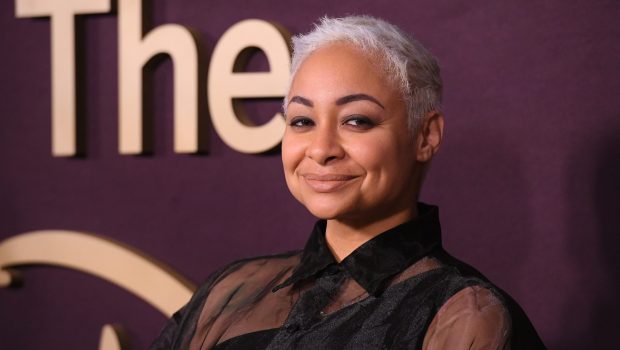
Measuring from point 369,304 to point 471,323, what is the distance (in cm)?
17

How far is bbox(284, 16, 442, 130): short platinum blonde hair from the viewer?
1.16 metres

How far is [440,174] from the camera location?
168cm

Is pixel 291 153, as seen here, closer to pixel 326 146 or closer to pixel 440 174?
pixel 326 146

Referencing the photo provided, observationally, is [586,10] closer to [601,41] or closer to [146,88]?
[601,41]

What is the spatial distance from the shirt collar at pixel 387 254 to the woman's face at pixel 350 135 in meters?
0.04

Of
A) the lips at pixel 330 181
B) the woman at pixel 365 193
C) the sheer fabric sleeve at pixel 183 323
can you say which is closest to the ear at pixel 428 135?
the woman at pixel 365 193

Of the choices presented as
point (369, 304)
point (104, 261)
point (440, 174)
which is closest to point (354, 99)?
point (369, 304)

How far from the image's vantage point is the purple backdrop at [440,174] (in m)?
1.55

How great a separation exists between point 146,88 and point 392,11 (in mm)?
577

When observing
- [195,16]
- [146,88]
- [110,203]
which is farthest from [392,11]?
[110,203]

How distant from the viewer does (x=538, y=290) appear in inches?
63.0

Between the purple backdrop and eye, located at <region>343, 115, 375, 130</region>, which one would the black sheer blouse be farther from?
the purple backdrop

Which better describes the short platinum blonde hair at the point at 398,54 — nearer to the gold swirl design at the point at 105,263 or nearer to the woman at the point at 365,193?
the woman at the point at 365,193

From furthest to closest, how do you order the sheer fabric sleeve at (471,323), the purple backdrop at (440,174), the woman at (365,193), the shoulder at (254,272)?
the purple backdrop at (440,174)
the shoulder at (254,272)
the woman at (365,193)
the sheer fabric sleeve at (471,323)
